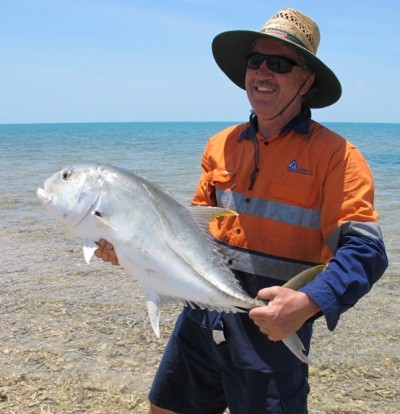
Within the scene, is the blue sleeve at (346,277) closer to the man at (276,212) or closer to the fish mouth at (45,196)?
the man at (276,212)

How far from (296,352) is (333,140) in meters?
1.07

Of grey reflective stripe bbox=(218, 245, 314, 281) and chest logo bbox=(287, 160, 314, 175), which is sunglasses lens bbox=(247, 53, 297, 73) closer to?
chest logo bbox=(287, 160, 314, 175)

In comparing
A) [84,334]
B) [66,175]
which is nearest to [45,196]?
[66,175]

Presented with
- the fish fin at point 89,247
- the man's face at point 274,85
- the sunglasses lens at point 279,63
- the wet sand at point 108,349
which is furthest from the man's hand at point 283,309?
the wet sand at point 108,349

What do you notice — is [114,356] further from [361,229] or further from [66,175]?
[361,229]

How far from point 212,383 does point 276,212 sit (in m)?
1.13

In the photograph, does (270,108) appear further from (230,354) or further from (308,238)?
(230,354)

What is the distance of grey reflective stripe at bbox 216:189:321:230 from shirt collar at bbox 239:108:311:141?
36 cm

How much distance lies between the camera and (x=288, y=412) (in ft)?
→ 9.17

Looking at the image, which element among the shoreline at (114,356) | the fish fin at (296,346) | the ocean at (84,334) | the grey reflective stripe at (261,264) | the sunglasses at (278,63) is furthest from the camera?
the ocean at (84,334)

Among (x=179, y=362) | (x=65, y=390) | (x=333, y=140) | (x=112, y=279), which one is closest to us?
(x=333, y=140)

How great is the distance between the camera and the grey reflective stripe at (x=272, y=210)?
2785 millimetres

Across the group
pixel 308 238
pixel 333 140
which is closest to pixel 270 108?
pixel 333 140

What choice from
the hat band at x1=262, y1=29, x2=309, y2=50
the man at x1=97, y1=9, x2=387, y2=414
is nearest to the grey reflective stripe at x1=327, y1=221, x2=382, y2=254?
the man at x1=97, y1=9, x2=387, y2=414
